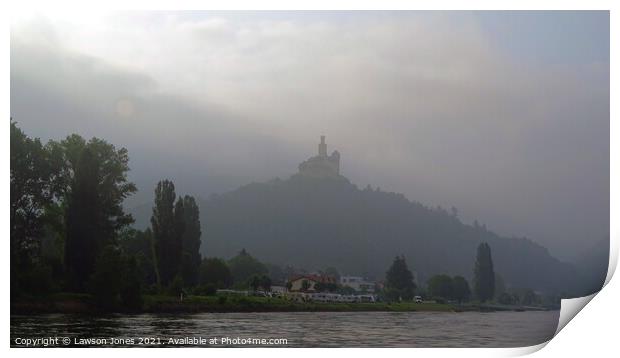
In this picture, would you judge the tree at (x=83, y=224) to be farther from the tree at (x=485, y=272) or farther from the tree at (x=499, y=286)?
the tree at (x=499, y=286)

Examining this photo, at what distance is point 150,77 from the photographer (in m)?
9.81

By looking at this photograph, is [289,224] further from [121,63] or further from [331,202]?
[121,63]

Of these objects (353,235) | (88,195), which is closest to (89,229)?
(88,195)

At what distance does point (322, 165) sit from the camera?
995 cm

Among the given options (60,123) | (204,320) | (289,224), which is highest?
(60,123)

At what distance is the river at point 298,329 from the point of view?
988cm

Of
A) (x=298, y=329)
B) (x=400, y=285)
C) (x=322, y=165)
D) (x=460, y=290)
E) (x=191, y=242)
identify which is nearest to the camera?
(x=322, y=165)

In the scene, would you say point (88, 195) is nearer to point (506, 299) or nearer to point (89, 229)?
point (89, 229)

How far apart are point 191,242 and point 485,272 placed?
3116 mm

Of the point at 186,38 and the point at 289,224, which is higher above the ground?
the point at 186,38

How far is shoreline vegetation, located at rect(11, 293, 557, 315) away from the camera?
10062 mm

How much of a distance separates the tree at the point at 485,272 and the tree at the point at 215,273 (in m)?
2.62
